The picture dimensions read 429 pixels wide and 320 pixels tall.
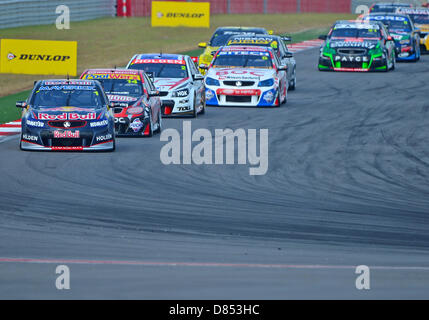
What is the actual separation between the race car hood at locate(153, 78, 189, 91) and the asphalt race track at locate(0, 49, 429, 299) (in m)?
2.91

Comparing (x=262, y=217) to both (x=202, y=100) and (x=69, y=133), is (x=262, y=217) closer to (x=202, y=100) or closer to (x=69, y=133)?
(x=69, y=133)

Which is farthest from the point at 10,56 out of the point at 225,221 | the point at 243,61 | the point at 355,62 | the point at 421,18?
the point at 421,18

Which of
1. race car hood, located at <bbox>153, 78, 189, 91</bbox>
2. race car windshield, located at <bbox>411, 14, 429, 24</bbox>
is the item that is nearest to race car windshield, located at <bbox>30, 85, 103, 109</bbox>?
race car hood, located at <bbox>153, 78, 189, 91</bbox>

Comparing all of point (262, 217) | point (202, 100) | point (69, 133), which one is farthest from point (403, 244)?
point (202, 100)

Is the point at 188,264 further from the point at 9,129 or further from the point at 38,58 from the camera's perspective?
the point at 38,58

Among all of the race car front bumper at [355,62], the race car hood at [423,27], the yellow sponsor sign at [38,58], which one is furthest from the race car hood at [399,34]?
the yellow sponsor sign at [38,58]

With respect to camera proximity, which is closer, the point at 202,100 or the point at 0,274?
the point at 0,274

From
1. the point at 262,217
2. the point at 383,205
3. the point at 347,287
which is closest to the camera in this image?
the point at 347,287

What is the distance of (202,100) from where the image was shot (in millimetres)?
24266

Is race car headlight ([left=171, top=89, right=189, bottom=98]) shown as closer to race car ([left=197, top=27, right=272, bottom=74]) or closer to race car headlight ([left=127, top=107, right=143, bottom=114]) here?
race car headlight ([left=127, top=107, right=143, bottom=114])

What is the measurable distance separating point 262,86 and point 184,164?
9.16 m

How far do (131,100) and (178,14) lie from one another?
32.5m

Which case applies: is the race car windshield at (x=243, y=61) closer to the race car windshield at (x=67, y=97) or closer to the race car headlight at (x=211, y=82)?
the race car headlight at (x=211, y=82)

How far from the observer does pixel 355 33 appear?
3391 cm
